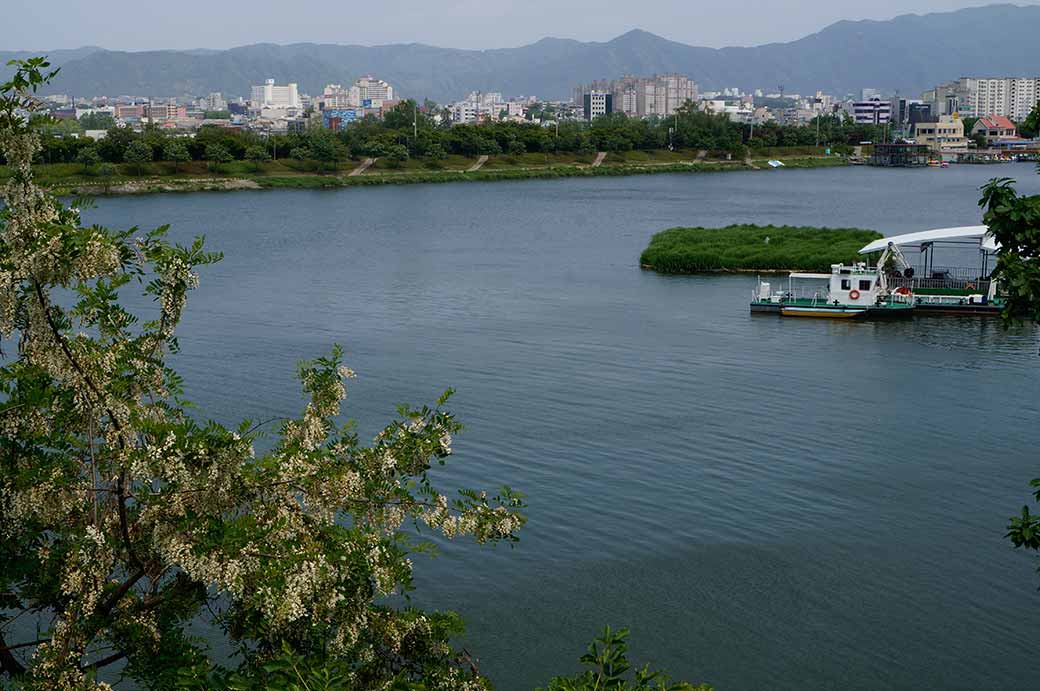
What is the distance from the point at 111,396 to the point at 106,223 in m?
49.4

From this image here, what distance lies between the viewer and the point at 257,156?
79.8 m

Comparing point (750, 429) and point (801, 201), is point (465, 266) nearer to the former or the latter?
point (750, 429)

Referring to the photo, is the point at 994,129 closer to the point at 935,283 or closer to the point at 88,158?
the point at 88,158

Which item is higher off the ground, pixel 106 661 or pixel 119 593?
pixel 119 593

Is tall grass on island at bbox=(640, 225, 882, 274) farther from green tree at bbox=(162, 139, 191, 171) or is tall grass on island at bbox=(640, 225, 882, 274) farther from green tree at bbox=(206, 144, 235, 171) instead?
green tree at bbox=(162, 139, 191, 171)

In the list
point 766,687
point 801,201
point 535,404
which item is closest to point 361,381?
point 535,404

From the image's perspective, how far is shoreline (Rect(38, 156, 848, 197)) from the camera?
231 ft

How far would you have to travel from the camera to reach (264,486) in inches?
271

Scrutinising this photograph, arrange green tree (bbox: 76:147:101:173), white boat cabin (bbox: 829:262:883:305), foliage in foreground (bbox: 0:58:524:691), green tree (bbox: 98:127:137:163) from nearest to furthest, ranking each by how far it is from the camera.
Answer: foliage in foreground (bbox: 0:58:524:691), white boat cabin (bbox: 829:262:883:305), green tree (bbox: 76:147:101:173), green tree (bbox: 98:127:137:163)

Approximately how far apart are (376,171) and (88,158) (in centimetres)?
2021

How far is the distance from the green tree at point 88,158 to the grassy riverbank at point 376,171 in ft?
1.15

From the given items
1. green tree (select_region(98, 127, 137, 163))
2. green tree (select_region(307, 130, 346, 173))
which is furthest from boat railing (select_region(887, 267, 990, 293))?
green tree (select_region(307, 130, 346, 173))

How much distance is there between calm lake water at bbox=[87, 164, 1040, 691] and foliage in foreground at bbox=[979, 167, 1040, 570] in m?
4.92

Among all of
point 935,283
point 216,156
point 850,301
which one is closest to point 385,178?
point 216,156
